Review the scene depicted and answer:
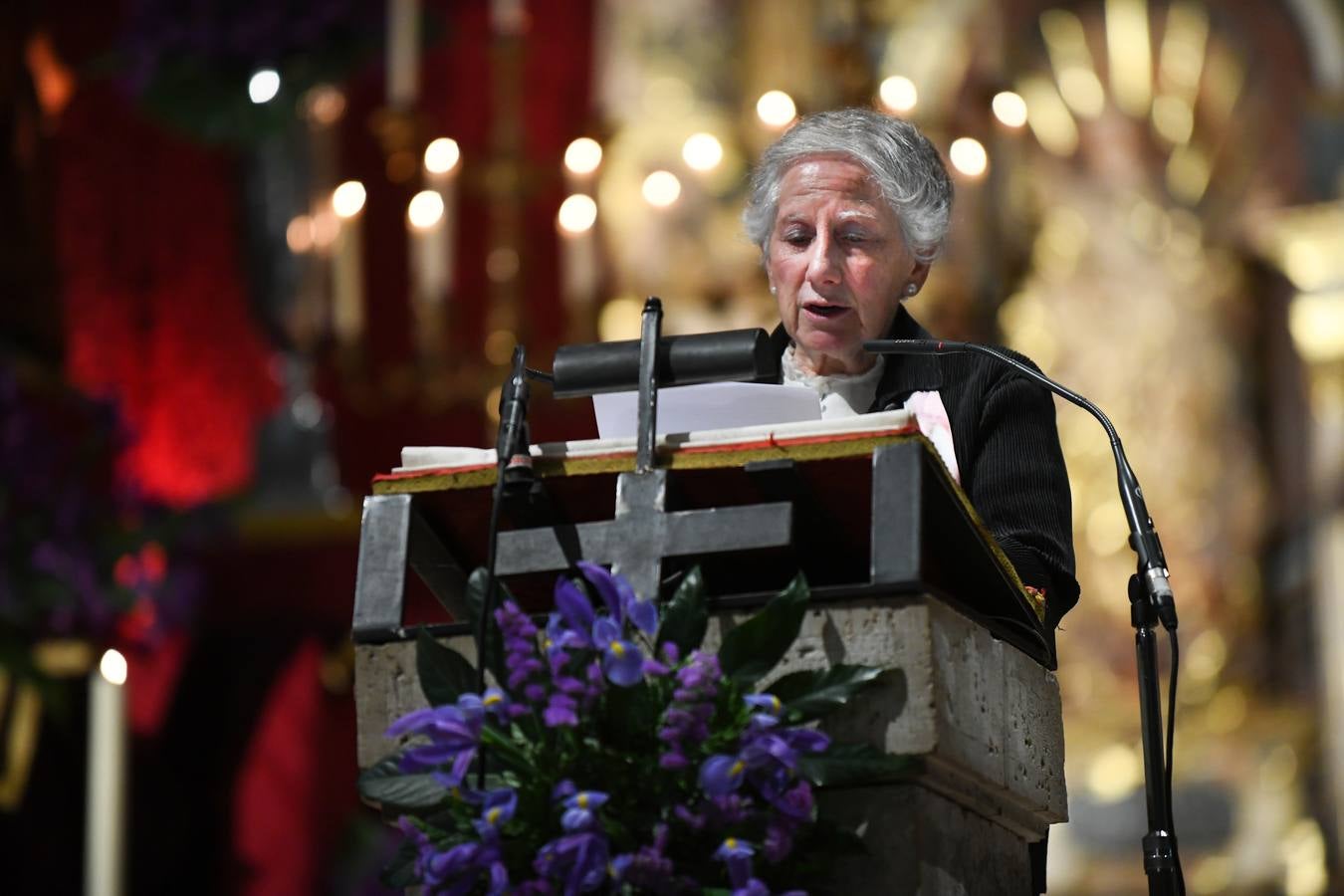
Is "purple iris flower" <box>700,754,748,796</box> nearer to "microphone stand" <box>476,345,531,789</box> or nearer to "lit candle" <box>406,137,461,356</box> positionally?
"microphone stand" <box>476,345,531,789</box>

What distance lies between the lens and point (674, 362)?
79.0 inches

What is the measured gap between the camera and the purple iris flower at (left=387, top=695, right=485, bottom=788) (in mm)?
1799

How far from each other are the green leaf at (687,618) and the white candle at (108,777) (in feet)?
11.4

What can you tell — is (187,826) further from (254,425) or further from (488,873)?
(488,873)

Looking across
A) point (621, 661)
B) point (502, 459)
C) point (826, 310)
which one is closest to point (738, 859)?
point (621, 661)

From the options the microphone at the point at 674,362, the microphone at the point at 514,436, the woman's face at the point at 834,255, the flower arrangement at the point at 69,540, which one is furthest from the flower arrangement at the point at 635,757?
the flower arrangement at the point at 69,540

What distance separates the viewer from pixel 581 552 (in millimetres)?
1962

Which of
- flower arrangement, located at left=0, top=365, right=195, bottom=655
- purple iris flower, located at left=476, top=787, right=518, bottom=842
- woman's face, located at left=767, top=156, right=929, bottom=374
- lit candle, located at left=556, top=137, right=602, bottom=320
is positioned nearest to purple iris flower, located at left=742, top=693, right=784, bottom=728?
purple iris flower, located at left=476, top=787, right=518, bottom=842

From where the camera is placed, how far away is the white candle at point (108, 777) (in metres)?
5.00

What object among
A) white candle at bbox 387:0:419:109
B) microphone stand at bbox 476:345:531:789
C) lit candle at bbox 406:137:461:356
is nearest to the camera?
microphone stand at bbox 476:345:531:789

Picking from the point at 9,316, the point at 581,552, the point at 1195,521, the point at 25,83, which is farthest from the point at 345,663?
the point at 581,552

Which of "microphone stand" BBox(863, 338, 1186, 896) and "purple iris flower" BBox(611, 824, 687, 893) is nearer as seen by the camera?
"purple iris flower" BBox(611, 824, 687, 893)

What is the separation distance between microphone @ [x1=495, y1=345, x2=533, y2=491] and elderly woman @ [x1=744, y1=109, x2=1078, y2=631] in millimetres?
597

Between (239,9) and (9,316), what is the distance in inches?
45.4
